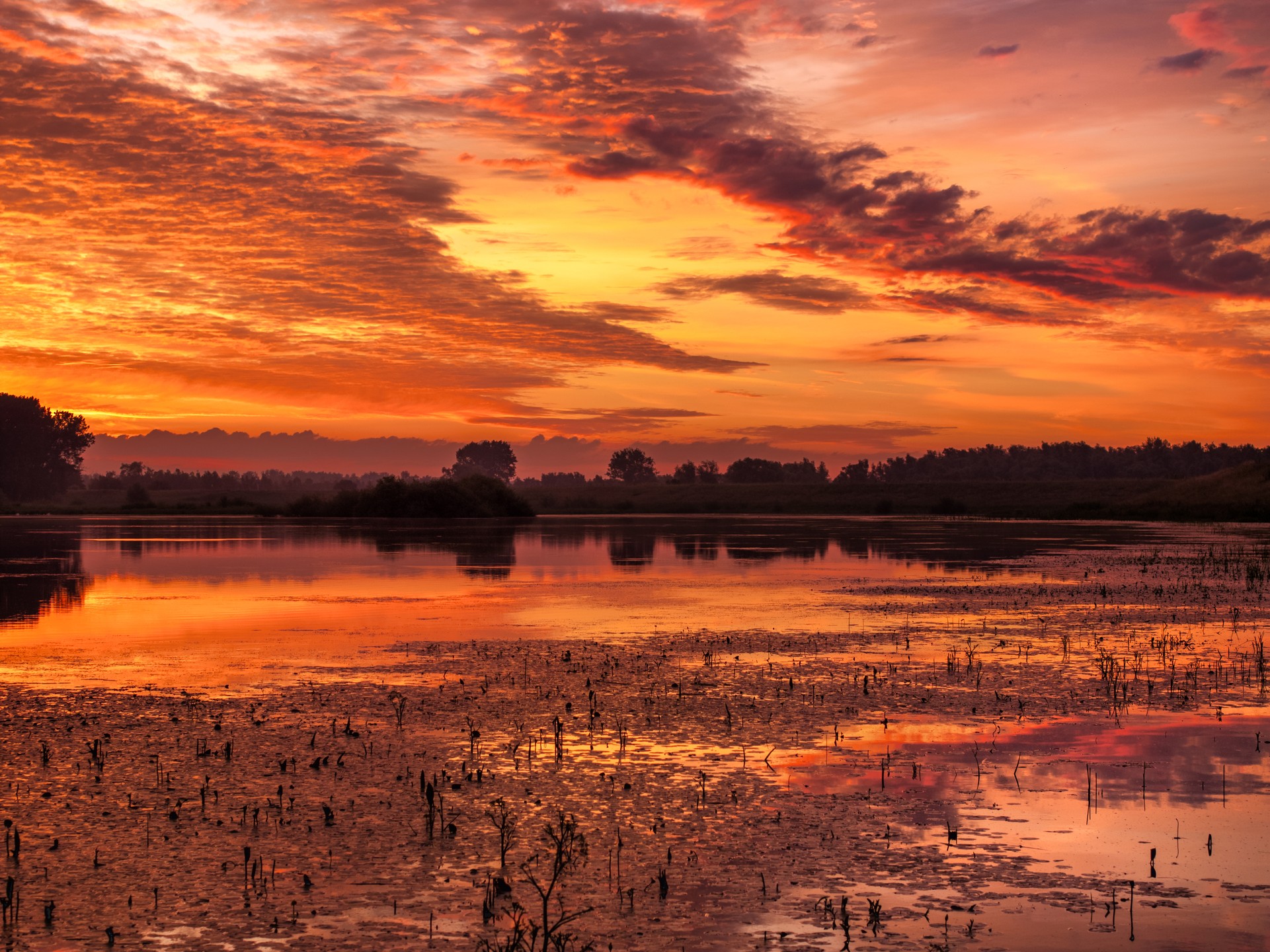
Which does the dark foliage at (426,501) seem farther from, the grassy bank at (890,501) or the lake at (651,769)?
the lake at (651,769)

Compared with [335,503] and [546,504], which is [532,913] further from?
[546,504]

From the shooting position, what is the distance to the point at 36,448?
533 feet

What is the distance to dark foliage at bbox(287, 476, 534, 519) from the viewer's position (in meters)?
108

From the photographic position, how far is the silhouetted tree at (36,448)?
15775cm

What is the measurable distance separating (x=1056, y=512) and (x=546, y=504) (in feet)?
236

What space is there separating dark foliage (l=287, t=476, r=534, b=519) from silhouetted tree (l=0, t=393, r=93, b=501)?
228ft

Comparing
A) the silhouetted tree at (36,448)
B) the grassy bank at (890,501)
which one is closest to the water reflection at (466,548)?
the grassy bank at (890,501)

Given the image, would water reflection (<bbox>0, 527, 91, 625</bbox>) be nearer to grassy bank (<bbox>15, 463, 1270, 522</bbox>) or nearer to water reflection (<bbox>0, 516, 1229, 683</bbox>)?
water reflection (<bbox>0, 516, 1229, 683</bbox>)

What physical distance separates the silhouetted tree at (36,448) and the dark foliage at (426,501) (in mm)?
69504

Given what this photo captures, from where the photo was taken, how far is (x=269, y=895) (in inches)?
331

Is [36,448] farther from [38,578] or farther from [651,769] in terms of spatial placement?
[651,769]

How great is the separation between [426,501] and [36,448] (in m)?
86.3

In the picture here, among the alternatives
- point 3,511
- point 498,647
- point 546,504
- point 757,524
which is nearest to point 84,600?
point 498,647

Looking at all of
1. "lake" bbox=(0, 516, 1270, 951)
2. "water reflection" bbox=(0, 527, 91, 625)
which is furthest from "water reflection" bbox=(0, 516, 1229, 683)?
"lake" bbox=(0, 516, 1270, 951)
